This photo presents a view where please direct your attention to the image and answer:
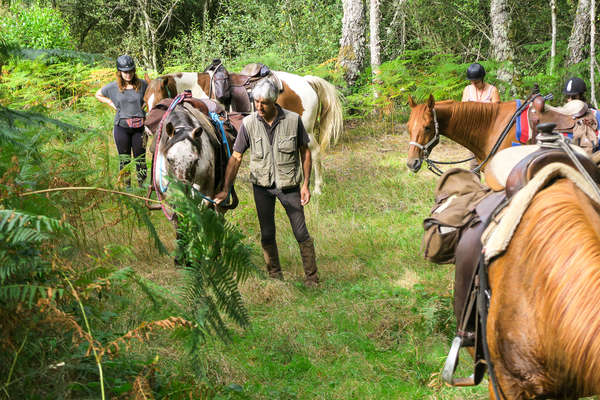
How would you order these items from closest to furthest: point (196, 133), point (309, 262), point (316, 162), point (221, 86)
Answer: point (196, 133) < point (309, 262) < point (221, 86) < point (316, 162)

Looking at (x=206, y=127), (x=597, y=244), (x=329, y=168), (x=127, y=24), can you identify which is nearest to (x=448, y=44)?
(x=329, y=168)

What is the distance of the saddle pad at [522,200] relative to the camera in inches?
91.5

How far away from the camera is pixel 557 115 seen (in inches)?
235

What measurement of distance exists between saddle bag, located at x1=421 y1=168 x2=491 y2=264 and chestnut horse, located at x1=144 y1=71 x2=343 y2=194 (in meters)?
5.31

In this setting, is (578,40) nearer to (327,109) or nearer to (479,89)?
(479,89)

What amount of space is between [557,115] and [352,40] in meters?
8.79

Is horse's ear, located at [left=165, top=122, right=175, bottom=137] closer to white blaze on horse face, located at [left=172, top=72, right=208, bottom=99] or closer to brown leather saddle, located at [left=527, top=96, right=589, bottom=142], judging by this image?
white blaze on horse face, located at [left=172, top=72, right=208, bottom=99]

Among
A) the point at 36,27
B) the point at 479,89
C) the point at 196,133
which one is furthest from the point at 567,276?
the point at 36,27

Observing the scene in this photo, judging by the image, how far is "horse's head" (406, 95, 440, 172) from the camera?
647 centimetres

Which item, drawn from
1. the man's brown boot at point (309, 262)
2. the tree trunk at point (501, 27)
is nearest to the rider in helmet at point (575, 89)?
the man's brown boot at point (309, 262)

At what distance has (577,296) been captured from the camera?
1919 mm

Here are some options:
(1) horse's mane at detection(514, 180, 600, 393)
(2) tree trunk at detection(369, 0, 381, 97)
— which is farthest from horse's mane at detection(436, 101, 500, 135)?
(2) tree trunk at detection(369, 0, 381, 97)

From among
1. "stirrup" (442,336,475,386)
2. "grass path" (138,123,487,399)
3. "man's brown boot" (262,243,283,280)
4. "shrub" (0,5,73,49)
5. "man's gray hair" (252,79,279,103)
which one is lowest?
"grass path" (138,123,487,399)

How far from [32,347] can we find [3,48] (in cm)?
135
